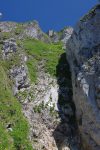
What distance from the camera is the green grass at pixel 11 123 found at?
30969 mm

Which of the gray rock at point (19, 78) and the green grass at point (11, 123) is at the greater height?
the gray rock at point (19, 78)

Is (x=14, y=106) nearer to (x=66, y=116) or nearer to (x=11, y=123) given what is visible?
(x=11, y=123)

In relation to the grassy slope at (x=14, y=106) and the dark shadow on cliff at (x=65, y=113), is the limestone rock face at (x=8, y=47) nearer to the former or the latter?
the grassy slope at (x=14, y=106)

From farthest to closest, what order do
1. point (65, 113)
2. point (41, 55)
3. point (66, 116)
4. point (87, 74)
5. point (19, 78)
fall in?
point (41, 55) → point (19, 78) → point (65, 113) → point (66, 116) → point (87, 74)

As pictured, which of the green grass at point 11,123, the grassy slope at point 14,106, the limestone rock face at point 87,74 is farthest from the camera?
the limestone rock face at point 87,74

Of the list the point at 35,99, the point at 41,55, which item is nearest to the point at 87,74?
the point at 35,99

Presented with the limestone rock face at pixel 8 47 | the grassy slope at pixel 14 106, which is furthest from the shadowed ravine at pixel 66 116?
the limestone rock face at pixel 8 47

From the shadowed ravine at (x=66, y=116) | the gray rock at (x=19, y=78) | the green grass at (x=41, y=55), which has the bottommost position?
the shadowed ravine at (x=66, y=116)

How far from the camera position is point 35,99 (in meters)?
37.6

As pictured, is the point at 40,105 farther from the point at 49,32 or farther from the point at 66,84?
the point at 49,32

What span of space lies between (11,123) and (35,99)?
16.8 ft

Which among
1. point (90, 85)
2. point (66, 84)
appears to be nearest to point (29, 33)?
point (66, 84)

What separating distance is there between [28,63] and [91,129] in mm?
13496

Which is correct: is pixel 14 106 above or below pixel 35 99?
below
